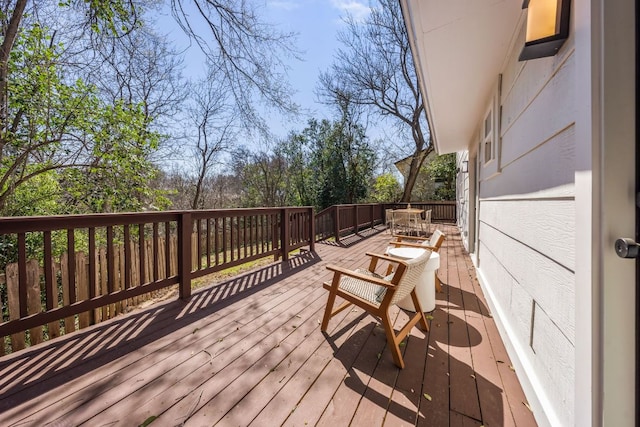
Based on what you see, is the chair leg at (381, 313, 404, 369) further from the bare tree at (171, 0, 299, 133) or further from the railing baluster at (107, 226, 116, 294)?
the bare tree at (171, 0, 299, 133)

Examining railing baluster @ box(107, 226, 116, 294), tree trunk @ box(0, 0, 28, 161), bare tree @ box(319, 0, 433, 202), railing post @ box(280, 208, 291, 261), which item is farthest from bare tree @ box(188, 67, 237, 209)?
railing baluster @ box(107, 226, 116, 294)

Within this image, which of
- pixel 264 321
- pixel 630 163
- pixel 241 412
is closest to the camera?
pixel 630 163

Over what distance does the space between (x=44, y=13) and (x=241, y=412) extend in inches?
233

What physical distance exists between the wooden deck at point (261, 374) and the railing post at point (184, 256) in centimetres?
27

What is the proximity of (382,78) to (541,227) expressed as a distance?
44.9ft

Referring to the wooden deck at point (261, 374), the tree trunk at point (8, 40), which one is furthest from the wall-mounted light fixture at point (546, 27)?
the tree trunk at point (8, 40)

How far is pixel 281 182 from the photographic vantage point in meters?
17.7

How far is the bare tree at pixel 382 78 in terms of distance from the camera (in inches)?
447

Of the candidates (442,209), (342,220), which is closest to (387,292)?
(342,220)

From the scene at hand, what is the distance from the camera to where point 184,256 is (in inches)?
117

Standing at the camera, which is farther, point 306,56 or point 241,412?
point 306,56

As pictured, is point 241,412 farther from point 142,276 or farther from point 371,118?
point 371,118

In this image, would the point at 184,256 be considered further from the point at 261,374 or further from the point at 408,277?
the point at 408,277

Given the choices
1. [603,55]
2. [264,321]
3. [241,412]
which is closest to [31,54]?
[264,321]
